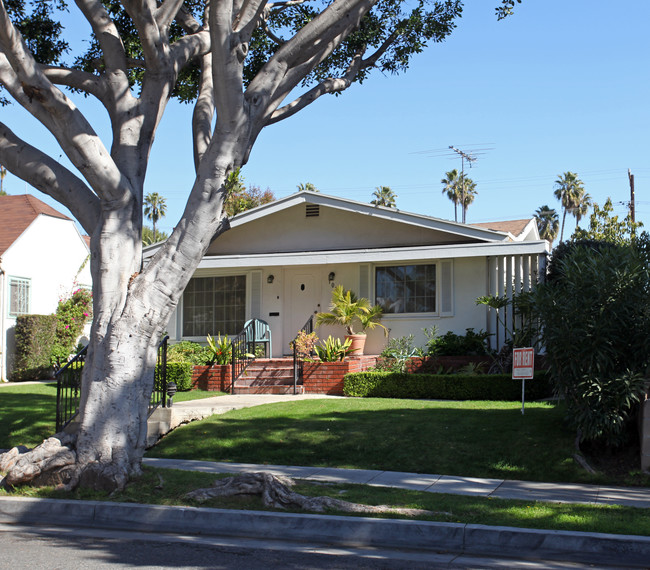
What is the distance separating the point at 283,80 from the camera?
985cm

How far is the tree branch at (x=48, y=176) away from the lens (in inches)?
340

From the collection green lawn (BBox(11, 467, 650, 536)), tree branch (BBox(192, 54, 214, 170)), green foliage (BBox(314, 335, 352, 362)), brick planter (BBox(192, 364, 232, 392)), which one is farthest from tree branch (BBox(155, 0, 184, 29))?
brick planter (BBox(192, 364, 232, 392))

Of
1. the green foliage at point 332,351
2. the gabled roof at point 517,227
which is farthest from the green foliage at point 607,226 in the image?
the green foliage at point 332,351

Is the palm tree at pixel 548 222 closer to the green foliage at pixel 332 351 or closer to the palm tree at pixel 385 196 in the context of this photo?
the palm tree at pixel 385 196

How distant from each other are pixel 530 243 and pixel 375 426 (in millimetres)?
6767

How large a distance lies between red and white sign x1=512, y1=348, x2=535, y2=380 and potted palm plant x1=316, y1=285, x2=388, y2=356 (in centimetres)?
605

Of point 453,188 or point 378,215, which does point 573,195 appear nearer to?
point 453,188

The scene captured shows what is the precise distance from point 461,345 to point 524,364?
199 inches

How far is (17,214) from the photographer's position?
2344 centimetres

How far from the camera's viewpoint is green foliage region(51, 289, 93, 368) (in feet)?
71.8

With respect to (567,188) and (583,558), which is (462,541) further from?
(567,188)

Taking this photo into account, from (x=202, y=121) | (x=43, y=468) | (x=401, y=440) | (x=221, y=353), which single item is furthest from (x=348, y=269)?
(x=43, y=468)

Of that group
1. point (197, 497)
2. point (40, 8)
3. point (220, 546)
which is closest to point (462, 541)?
point (220, 546)

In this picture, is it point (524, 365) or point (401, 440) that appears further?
point (524, 365)
